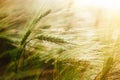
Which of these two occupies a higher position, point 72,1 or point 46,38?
point 72,1

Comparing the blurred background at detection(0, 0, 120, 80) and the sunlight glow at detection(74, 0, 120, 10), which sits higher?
the sunlight glow at detection(74, 0, 120, 10)

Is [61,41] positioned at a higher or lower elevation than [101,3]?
lower

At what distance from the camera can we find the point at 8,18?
0.90m

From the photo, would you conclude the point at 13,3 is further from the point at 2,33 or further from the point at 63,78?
the point at 63,78

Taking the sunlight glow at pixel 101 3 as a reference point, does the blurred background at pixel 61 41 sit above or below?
below

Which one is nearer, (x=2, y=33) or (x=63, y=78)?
(x=63, y=78)

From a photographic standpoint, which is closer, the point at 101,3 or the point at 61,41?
the point at 61,41

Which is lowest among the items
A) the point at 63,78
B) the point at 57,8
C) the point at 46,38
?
the point at 63,78

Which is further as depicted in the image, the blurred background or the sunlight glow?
the sunlight glow

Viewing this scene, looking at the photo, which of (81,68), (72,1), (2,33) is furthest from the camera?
(72,1)

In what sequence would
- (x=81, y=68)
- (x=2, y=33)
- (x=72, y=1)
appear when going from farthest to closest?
(x=72, y=1)
(x=2, y=33)
(x=81, y=68)

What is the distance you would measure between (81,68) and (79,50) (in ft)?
0.18

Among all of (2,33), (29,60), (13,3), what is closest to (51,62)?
(29,60)

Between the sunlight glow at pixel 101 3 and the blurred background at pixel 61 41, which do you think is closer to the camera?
the blurred background at pixel 61 41
